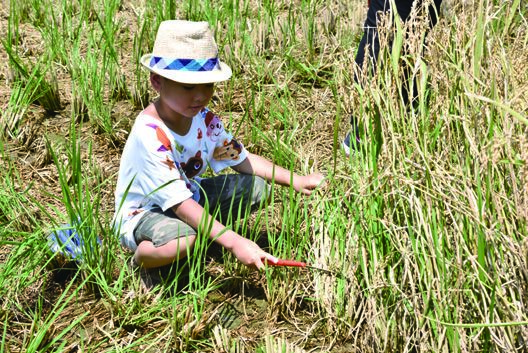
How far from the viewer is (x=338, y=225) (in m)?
2.03

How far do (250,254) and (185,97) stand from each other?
1.56ft

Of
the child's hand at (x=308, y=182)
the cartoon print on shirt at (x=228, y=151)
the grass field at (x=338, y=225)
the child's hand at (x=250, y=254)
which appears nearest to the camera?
the grass field at (x=338, y=225)

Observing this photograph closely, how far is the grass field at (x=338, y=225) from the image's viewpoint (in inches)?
63.2

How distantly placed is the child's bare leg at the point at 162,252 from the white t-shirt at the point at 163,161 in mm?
82

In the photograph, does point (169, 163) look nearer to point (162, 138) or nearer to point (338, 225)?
point (162, 138)

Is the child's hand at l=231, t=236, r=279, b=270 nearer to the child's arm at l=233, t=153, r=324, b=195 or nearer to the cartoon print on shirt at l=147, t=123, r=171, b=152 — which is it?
the child's arm at l=233, t=153, r=324, b=195

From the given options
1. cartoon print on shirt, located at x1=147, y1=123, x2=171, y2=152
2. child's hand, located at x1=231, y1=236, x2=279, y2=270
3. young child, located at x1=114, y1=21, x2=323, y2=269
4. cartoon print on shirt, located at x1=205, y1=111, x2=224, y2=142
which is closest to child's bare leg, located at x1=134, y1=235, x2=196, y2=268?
young child, located at x1=114, y1=21, x2=323, y2=269

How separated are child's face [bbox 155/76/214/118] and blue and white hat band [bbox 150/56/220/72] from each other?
0.16 ft

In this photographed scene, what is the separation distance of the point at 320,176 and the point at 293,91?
970 millimetres

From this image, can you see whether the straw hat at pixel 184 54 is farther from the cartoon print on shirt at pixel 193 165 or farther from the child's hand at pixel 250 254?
the child's hand at pixel 250 254

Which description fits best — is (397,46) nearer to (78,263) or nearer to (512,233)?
(512,233)

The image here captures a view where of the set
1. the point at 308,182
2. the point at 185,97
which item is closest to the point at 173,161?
the point at 185,97

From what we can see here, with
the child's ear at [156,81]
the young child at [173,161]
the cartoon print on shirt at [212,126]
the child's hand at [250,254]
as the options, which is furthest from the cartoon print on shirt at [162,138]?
the child's hand at [250,254]

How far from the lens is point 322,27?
360cm
